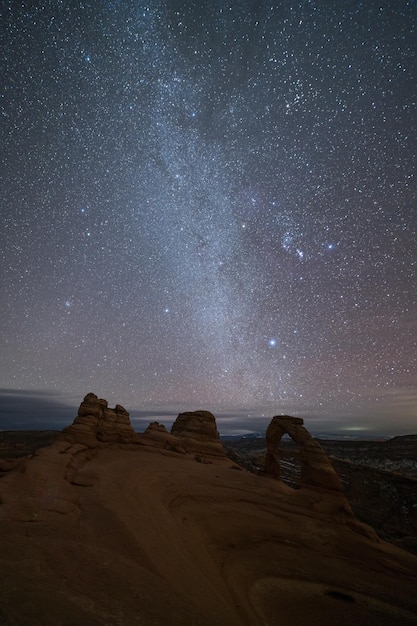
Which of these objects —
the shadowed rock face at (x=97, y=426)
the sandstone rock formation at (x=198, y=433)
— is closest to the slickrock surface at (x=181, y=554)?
the shadowed rock face at (x=97, y=426)

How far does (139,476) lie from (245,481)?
6810 mm

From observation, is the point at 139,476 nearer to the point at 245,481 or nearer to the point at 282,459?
the point at 245,481

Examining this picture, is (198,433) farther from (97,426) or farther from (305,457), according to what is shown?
(305,457)

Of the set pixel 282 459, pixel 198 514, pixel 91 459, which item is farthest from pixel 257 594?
pixel 282 459

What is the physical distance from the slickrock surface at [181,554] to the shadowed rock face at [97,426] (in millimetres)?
4425

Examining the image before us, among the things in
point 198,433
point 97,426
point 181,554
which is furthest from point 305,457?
point 97,426

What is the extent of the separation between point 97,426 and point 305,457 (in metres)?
A: 18.1

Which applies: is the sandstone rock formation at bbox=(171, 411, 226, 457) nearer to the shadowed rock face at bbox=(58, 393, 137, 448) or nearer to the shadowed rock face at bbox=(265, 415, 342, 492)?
the shadowed rock face at bbox=(58, 393, 137, 448)

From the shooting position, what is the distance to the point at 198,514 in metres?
13.7

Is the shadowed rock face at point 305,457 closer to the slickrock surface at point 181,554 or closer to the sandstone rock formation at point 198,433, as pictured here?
the slickrock surface at point 181,554

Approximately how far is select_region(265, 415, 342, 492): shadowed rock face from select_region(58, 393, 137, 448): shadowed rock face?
1255 cm

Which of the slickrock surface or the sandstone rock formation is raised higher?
the sandstone rock formation

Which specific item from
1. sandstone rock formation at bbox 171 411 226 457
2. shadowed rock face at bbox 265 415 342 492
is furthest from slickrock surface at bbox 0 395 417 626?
sandstone rock formation at bbox 171 411 226 457

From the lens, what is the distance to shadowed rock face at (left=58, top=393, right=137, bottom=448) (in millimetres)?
23344
